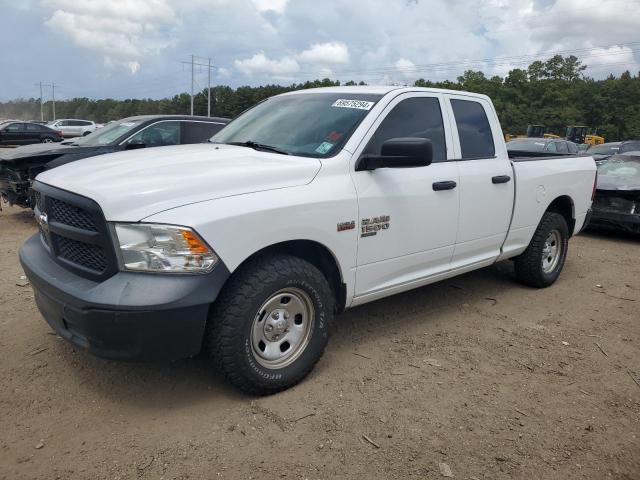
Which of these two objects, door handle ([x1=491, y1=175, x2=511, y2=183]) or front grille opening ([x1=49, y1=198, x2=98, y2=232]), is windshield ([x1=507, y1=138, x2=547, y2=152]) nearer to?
door handle ([x1=491, y1=175, x2=511, y2=183])

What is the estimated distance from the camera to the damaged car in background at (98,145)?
7.71 m

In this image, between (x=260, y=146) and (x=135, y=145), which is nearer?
(x=260, y=146)

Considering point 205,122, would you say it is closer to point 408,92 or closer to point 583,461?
point 408,92

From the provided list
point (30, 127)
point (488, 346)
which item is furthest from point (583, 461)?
point (30, 127)

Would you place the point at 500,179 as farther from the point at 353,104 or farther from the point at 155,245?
the point at 155,245

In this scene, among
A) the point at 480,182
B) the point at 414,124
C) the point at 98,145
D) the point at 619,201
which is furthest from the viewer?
the point at 619,201

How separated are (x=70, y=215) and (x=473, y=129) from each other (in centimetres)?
334

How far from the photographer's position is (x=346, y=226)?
346cm

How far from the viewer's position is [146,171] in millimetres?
3133

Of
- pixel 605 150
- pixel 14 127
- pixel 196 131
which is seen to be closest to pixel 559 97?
pixel 605 150

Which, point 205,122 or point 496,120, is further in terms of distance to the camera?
point 205,122

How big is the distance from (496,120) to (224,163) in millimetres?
2913

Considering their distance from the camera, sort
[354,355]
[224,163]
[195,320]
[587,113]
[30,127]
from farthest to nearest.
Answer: [587,113] < [30,127] < [354,355] < [224,163] < [195,320]

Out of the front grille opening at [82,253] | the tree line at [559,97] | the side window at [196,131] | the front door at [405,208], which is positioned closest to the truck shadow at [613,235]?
the front door at [405,208]
